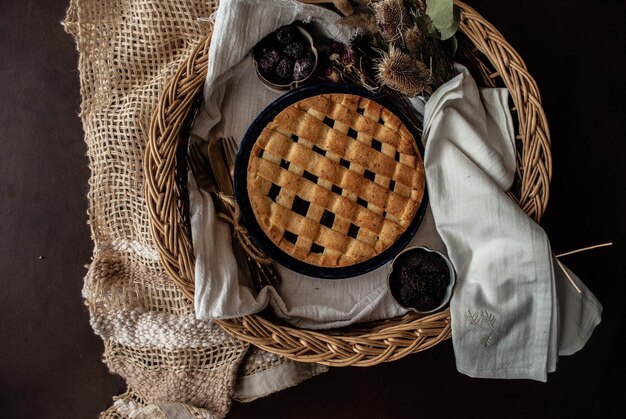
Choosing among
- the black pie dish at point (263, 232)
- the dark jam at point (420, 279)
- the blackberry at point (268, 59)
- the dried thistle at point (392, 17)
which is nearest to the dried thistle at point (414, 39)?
the dried thistle at point (392, 17)

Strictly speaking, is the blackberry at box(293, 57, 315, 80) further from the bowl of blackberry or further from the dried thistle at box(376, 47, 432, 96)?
the dried thistle at box(376, 47, 432, 96)

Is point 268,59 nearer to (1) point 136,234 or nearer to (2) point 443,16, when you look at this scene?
(2) point 443,16

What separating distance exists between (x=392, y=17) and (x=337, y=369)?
2.42ft

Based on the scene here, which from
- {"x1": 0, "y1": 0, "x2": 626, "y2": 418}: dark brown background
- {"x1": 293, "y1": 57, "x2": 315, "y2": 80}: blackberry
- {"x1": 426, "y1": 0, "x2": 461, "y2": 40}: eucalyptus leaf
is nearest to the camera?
{"x1": 426, "y1": 0, "x2": 461, "y2": 40}: eucalyptus leaf

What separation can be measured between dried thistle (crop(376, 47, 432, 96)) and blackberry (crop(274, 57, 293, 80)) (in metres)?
0.17

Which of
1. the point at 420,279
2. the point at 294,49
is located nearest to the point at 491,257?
the point at 420,279

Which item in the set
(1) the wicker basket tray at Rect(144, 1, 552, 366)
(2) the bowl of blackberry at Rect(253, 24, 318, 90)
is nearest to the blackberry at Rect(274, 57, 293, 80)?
(2) the bowl of blackberry at Rect(253, 24, 318, 90)

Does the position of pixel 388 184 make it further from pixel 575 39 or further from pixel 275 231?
pixel 575 39

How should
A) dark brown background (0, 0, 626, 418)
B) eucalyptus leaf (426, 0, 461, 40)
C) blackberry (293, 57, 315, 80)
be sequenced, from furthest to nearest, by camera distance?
1. dark brown background (0, 0, 626, 418)
2. blackberry (293, 57, 315, 80)
3. eucalyptus leaf (426, 0, 461, 40)

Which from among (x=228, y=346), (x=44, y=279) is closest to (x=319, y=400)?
(x=228, y=346)

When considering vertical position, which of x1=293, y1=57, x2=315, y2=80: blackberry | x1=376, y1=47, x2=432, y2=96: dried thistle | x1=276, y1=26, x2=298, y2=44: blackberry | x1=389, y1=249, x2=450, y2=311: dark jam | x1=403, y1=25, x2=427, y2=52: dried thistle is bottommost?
x1=389, y1=249, x2=450, y2=311: dark jam

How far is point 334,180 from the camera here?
1027mm

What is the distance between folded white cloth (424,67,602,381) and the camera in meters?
0.94

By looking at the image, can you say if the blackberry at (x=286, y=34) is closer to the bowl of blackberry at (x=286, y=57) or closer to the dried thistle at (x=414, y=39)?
the bowl of blackberry at (x=286, y=57)
